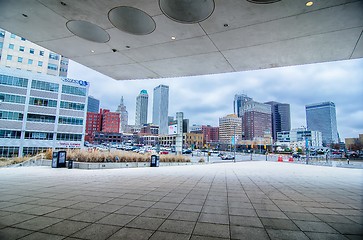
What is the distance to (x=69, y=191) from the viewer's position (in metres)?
6.31

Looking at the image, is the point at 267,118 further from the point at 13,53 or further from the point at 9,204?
the point at 9,204

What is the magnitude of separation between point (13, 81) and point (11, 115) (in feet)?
26.2

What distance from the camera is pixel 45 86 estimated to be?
50.2m

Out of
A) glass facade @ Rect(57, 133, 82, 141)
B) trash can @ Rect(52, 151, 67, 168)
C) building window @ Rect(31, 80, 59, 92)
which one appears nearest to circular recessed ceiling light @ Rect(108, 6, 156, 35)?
trash can @ Rect(52, 151, 67, 168)

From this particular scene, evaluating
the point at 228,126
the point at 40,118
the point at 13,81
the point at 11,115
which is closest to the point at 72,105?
the point at 40,118

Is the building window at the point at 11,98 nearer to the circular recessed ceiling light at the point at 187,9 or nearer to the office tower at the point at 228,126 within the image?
the circular recessed ceiling light at the point at 187,9

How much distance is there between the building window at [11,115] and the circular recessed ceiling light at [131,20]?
53.5 meters

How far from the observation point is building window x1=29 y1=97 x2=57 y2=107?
4822cm

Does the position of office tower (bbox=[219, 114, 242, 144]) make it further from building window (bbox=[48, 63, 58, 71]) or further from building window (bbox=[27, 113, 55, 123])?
building window (bbox=[27, 113, 55, 123])

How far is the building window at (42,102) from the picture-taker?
4822cm

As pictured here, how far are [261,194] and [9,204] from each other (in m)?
7.15

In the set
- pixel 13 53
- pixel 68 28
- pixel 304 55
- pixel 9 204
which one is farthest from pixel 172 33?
pixel 13 53

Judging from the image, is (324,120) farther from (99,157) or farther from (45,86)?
(45,86)

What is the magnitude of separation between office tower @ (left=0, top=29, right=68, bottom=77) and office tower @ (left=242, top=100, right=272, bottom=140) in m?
134
